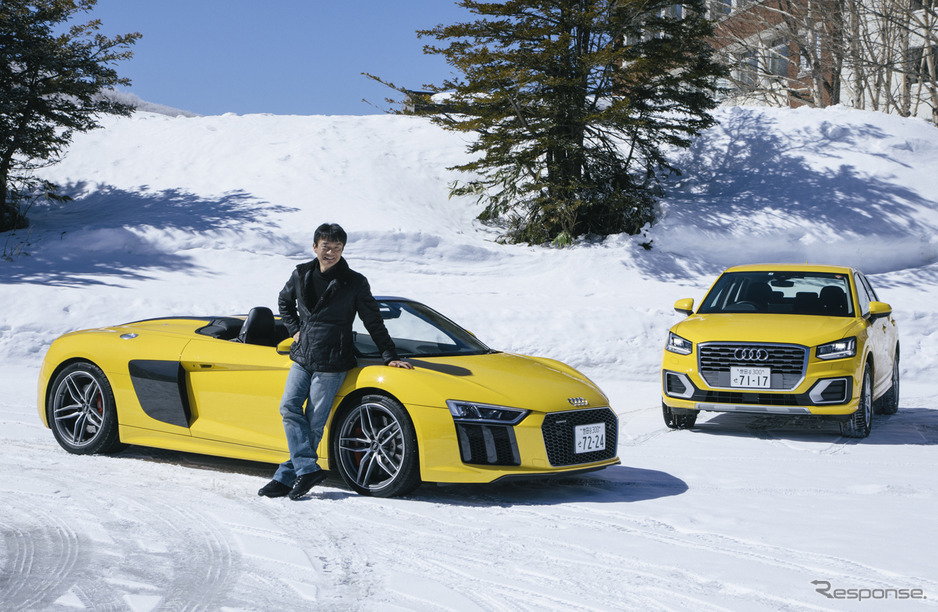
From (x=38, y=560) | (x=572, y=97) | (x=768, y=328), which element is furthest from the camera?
(x=572, y=97)

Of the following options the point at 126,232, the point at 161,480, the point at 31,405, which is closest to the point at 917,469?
the point at 161,480

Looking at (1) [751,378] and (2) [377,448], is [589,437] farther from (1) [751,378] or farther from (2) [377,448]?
(1) [751,378]

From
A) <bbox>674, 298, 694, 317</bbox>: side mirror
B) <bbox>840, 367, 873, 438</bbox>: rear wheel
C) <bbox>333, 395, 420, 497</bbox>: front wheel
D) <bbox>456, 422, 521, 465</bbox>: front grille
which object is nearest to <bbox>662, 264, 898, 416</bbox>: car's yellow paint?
<bbox>674, 298, 694, 317</bbox>: side mirror

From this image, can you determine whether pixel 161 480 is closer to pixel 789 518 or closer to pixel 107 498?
pixel 107 498

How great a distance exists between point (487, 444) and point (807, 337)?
4.02m

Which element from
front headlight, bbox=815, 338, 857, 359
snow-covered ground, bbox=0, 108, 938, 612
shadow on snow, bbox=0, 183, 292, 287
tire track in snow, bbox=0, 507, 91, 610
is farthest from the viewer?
shadow on snow, bbox=0, 183, 292, 287

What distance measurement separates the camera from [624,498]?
5.79 metres

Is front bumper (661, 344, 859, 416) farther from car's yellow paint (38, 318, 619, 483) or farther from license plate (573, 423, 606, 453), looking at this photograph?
license plate (573, 423, 606, 453)

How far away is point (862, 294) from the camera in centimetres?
954

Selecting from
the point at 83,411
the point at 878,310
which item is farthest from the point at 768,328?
the point at 83,411

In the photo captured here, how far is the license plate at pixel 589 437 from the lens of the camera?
18.8 ft

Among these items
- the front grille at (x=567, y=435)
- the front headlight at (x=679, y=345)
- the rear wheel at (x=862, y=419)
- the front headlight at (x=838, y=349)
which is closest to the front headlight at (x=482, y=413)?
the front grille at (x=567, y=435)

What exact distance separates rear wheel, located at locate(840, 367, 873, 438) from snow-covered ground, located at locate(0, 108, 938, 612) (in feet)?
0.60

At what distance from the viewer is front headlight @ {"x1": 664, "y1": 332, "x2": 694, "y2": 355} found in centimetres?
855
